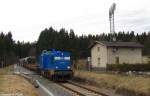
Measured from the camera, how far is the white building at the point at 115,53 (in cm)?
6906

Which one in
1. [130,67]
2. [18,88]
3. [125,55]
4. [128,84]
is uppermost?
[125,55]

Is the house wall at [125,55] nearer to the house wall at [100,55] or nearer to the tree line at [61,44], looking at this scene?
the house wall at [100,55]

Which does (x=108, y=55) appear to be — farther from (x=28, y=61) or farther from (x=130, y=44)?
(x=28, y=61)

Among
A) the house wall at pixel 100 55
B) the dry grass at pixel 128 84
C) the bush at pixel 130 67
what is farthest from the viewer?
the house wall at pixel 100 55

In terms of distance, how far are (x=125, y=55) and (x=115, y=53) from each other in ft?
7.64

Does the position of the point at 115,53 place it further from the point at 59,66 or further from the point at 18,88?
the point at 18,88

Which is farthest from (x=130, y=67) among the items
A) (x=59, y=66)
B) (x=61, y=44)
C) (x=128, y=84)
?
(x=61, y=44)

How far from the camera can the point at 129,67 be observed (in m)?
57.8

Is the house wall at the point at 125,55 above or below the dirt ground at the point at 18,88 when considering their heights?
above

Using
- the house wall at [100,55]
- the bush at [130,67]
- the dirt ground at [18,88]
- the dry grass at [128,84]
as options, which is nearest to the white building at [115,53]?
the house wall at [100,55]

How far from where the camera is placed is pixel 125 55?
70938 millimetres

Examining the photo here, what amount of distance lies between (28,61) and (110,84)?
2155 inches

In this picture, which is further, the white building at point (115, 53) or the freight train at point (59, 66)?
the white building at point (115, 53)

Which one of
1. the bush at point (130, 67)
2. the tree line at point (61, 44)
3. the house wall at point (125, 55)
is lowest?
the bush at point (130, 67)
